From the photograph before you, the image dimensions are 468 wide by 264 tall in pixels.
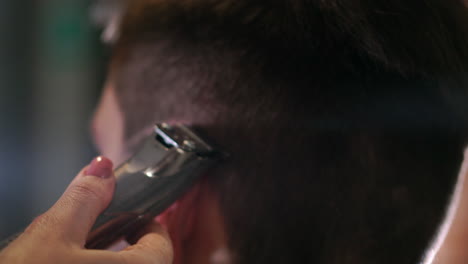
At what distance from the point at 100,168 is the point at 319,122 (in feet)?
0.90

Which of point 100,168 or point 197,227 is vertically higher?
point 100,168

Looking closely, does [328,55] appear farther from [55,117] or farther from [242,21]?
[55,117]

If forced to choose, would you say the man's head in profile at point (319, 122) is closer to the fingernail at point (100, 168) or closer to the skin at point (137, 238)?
the skin at point (137, 238)

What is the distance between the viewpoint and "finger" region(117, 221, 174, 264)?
478mm

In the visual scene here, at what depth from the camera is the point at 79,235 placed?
47 cm

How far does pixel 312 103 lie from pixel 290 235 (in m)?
0.17

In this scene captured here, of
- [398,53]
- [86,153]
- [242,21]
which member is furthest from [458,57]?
[86,153]

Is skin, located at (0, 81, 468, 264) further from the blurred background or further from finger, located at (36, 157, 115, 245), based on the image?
the blurred background

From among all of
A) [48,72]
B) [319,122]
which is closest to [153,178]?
[319,122]

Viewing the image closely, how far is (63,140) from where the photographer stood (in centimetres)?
130

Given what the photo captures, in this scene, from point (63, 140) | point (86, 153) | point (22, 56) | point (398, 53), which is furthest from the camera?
point (22, 56)

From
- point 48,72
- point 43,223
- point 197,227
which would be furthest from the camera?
point 48,72

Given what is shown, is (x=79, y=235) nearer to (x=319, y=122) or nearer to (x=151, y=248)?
(x=151, y=248)

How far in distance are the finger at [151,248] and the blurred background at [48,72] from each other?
695 mm
